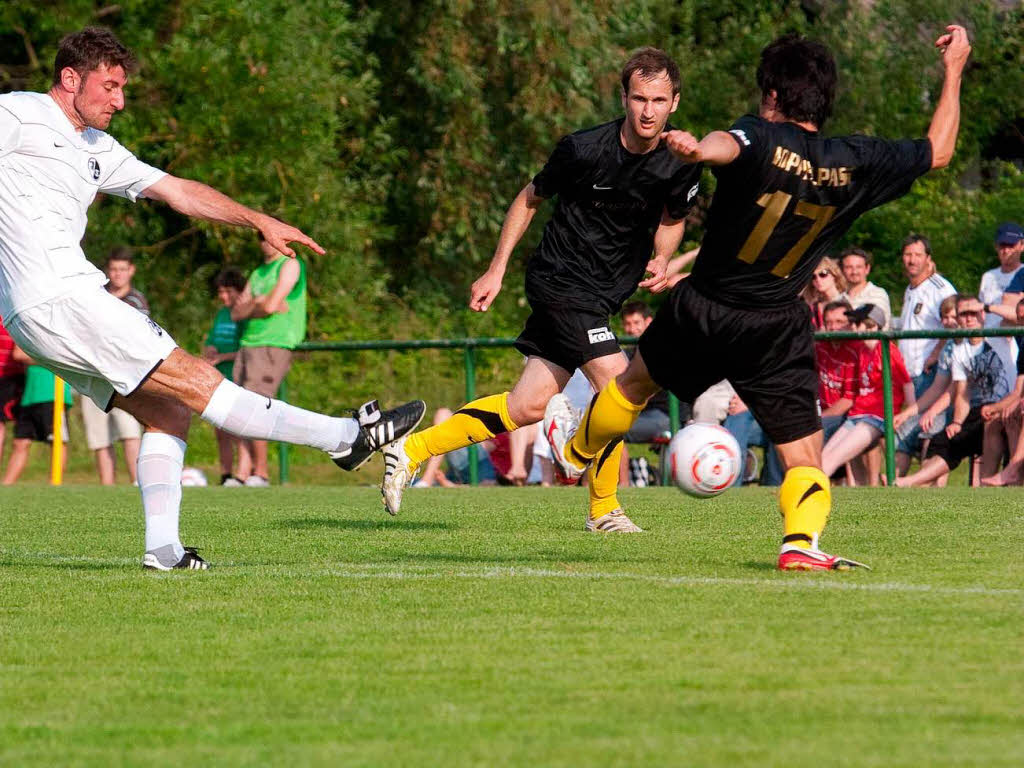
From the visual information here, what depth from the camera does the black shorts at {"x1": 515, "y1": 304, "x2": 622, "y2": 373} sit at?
910 centimetres

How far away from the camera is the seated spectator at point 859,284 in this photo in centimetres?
1498

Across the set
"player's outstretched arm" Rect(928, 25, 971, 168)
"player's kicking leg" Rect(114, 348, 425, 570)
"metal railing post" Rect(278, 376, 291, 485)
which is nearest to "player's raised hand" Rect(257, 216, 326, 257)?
"player's kicking leg" Rect(114, 348, 425, 570)

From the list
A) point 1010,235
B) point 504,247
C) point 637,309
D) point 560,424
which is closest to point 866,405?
point 1010,235

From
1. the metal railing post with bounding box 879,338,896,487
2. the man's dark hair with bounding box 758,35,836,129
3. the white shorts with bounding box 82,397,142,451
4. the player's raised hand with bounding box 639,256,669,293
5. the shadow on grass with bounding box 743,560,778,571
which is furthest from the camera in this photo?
the white shorts with bounding box 82,397,142,451

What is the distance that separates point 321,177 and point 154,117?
256cm

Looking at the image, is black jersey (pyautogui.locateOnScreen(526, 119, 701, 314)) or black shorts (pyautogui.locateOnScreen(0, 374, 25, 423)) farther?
black shorts (pyautogui.locateOnScreen(0, 374, 25, 423))

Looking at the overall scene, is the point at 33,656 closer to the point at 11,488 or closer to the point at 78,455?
Answer: the point at 11,488

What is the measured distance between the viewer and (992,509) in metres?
10.3

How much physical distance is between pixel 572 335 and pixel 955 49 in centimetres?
283

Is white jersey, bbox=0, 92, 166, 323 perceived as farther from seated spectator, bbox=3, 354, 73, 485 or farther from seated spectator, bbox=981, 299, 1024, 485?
seated spectator, bbox=3, 354, 73, 485

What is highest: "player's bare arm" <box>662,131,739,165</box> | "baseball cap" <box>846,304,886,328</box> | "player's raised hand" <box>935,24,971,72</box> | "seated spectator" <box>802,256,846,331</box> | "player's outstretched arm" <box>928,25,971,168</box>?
"player's raised hand" <box>935,24,971,72</box>

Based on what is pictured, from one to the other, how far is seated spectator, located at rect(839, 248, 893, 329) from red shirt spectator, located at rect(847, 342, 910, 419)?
59 centimetres

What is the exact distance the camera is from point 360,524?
Result: 10.2 meters

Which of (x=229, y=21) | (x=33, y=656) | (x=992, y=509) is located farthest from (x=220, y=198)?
(x=229, y=21)
